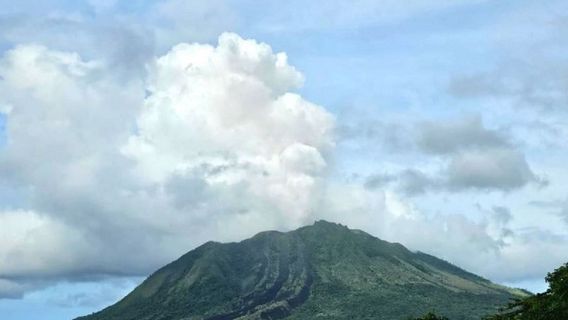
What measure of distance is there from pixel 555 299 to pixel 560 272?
338 inches

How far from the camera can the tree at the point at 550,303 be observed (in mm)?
69875

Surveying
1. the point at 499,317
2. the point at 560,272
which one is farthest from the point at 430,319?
the point at 560,272

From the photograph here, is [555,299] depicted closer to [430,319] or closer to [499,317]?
[499,317]

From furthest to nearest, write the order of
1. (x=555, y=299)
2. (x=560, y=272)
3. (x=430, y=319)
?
(x=430, y=319), (x=560, y=272), (x=555, y=299)

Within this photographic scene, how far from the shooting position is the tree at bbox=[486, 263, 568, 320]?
69.9m

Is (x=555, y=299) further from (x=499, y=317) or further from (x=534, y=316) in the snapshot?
(x=499, y=317)

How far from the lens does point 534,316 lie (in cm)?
7219

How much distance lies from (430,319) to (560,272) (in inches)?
565

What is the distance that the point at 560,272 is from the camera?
7962 centimetres

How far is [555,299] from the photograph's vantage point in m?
71.7

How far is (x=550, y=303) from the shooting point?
7181cm

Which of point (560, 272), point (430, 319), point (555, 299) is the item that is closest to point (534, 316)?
point (555, 299)

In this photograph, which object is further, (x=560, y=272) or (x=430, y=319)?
(x=430, y=319)

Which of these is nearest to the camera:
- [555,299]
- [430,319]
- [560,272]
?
[555,299]
